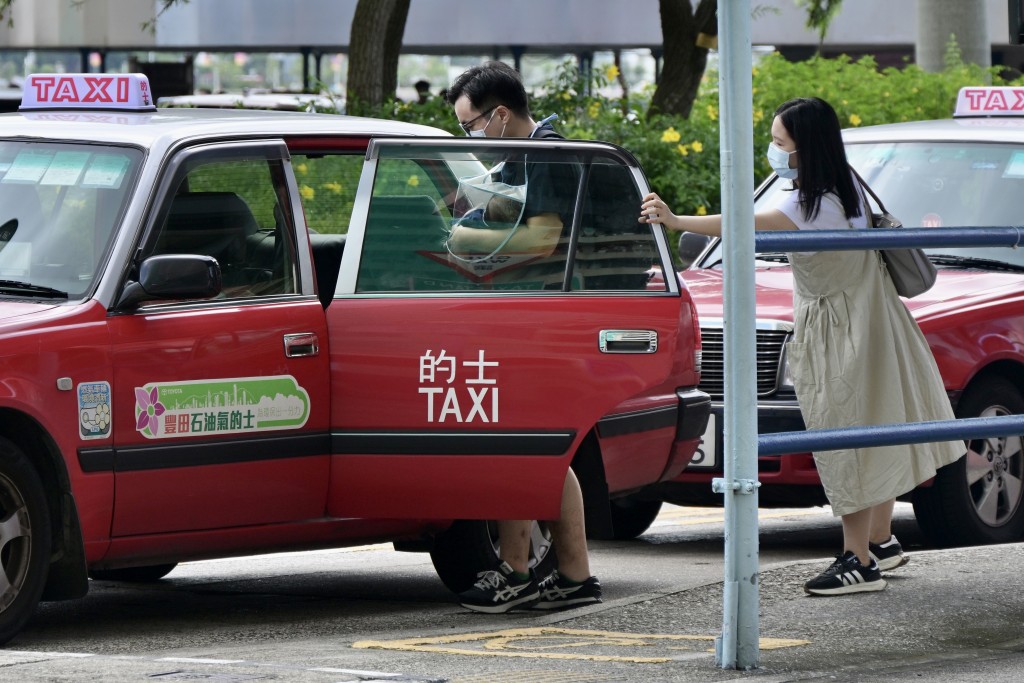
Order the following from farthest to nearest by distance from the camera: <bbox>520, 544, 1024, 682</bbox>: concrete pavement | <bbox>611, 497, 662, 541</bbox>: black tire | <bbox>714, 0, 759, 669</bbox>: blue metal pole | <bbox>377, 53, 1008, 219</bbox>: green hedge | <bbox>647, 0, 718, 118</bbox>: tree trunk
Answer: <bbox>647, 0, 718, 118</bbox>: tree trunk < <bbox>377, 53, 1008, 219</bbox>: green hedge < <bbox>611, 497, 662, 541</bbox>: black tire < <bbox>520, 544, 1024, 682</bbox>: concrete pavement < <bbox>714, 0, 759, 669</bbox>: blue metal pole

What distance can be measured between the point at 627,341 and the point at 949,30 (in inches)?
463

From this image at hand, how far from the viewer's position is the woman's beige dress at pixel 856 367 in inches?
260

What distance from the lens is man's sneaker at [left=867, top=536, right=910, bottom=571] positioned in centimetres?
698

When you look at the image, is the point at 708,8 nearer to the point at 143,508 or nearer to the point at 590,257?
the point at 590,257

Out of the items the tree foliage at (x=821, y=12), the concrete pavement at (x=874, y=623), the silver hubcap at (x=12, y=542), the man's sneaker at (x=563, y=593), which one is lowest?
the man's sneaker at (x=563, y=593)

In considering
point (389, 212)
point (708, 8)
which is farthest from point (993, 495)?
point (708, 8)

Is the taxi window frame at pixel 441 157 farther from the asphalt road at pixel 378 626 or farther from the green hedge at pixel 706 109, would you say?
the green hedge at pixel 706 109

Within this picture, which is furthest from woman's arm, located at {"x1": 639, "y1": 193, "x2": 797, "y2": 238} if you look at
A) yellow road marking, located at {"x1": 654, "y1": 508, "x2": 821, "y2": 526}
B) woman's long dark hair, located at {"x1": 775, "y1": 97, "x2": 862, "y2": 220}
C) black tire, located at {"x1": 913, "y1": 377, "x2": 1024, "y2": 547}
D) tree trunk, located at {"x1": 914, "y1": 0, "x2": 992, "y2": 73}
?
tree trunk, located at {"x1": 914, "y1": 0, "x2": 992, "y2": 73}

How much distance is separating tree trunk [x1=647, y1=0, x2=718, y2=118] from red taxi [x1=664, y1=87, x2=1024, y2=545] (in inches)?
→ 252

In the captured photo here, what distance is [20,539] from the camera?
5.99m

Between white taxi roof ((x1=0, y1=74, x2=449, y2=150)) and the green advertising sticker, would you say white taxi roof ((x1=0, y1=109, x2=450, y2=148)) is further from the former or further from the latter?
the green advertising sticker

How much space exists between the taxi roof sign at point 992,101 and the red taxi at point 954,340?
1.35 ft

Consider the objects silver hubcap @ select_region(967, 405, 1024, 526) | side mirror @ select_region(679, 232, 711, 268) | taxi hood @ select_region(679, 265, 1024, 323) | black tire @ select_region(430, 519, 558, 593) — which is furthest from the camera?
side mirror @ select_region(679, 232, 711, 268)

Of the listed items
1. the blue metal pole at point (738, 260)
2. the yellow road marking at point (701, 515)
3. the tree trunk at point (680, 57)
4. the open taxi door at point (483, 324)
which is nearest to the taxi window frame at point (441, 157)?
the open taxi door at point (483, 324)
